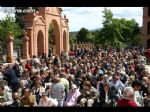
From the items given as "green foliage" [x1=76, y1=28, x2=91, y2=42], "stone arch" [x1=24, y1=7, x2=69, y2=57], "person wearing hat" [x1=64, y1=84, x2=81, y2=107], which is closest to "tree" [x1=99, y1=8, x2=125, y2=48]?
"stone arch" [x1=24, y1=7, x2=69, y2=57]

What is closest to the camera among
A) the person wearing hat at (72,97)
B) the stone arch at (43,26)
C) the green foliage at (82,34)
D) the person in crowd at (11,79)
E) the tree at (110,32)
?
the person wearing hat at (72,97)

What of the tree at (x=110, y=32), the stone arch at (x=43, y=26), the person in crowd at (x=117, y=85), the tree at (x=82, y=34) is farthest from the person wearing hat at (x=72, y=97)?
the tree at (x=82, y=34)

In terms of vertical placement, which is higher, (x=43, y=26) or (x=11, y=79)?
(x=43, y=26)

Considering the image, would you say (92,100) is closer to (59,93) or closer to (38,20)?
Result: (59,93)

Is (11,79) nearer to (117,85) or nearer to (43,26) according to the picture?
(117,85)

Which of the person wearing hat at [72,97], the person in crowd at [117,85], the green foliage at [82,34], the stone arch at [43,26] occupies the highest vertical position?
the green foliage at [82,34]

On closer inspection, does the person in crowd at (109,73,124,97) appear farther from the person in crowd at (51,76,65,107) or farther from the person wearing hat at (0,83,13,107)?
the person wearing hat at (0,83,13,107)

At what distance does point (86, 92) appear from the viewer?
7.81 meters

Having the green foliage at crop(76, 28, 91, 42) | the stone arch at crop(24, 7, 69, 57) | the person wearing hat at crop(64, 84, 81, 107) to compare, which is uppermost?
the green foliage at crop(76, 28, 91, 42)

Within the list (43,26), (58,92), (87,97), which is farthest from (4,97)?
(43,26)

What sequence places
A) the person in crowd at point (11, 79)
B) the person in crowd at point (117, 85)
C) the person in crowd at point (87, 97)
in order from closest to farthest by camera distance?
the person in crowd at point (87, 97) < the person in crowd at point (117, 85) < the person in crowd at point (11, 79)

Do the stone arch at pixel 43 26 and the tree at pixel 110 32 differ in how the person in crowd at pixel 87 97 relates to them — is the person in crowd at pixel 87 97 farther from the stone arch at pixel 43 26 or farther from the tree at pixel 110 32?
the tree at pixel 110 32

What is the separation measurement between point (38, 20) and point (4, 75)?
14.8m

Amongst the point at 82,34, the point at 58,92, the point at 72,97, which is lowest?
the point at 72,97
